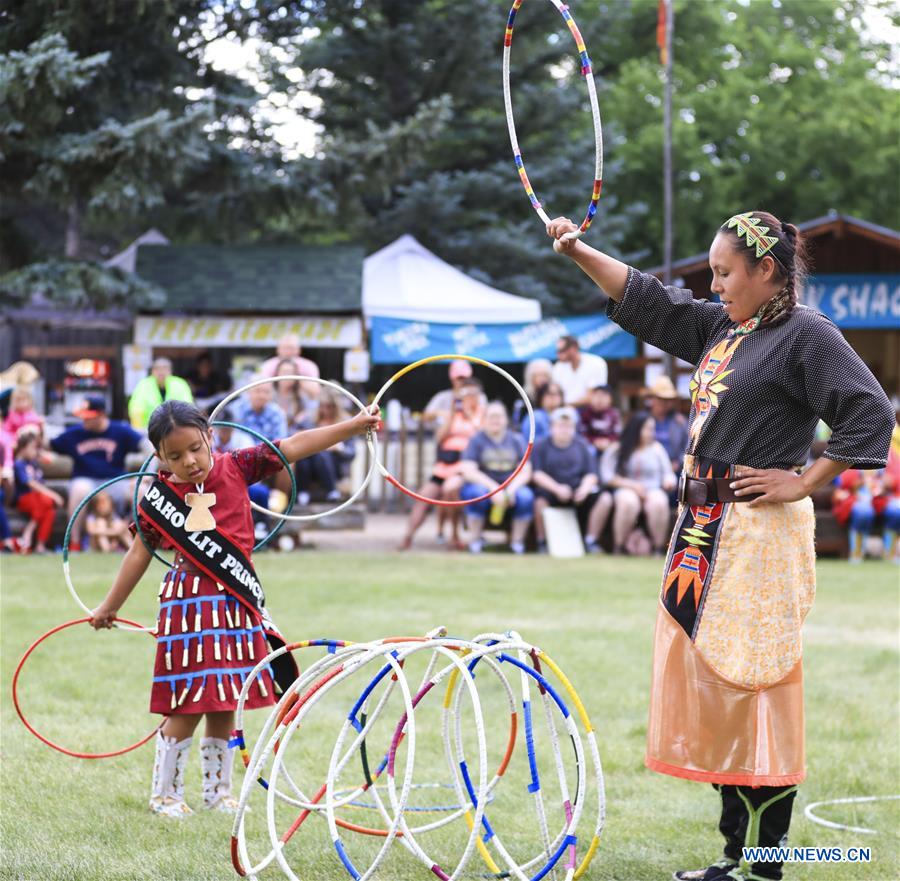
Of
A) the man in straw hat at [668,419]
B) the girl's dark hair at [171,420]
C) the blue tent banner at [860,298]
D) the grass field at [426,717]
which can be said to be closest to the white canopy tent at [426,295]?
the blue tent banner at [860,298]

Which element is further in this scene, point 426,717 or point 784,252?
point 426,717

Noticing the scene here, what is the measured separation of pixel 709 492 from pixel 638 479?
907cm

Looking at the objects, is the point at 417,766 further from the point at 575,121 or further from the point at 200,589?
the point at 575,121

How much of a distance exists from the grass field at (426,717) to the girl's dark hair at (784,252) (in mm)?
1867

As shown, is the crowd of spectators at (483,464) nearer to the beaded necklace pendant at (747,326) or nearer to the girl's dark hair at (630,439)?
the girl's dark hair at (630,439)

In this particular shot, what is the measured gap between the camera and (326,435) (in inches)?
184

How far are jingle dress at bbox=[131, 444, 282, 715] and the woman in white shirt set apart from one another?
27.6ft

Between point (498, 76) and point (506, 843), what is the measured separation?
19.8 m

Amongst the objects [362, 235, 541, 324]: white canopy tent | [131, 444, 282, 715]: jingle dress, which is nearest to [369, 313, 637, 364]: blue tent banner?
[362, 235, 541, 324]: white canopy tent

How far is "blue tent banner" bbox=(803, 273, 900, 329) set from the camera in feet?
57.8

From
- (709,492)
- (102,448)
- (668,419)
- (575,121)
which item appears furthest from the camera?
(575,121)

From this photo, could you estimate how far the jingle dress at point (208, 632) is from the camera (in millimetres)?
4680

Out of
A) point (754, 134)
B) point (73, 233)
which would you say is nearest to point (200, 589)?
point (73, 233)

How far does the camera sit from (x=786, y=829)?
13.3ft
